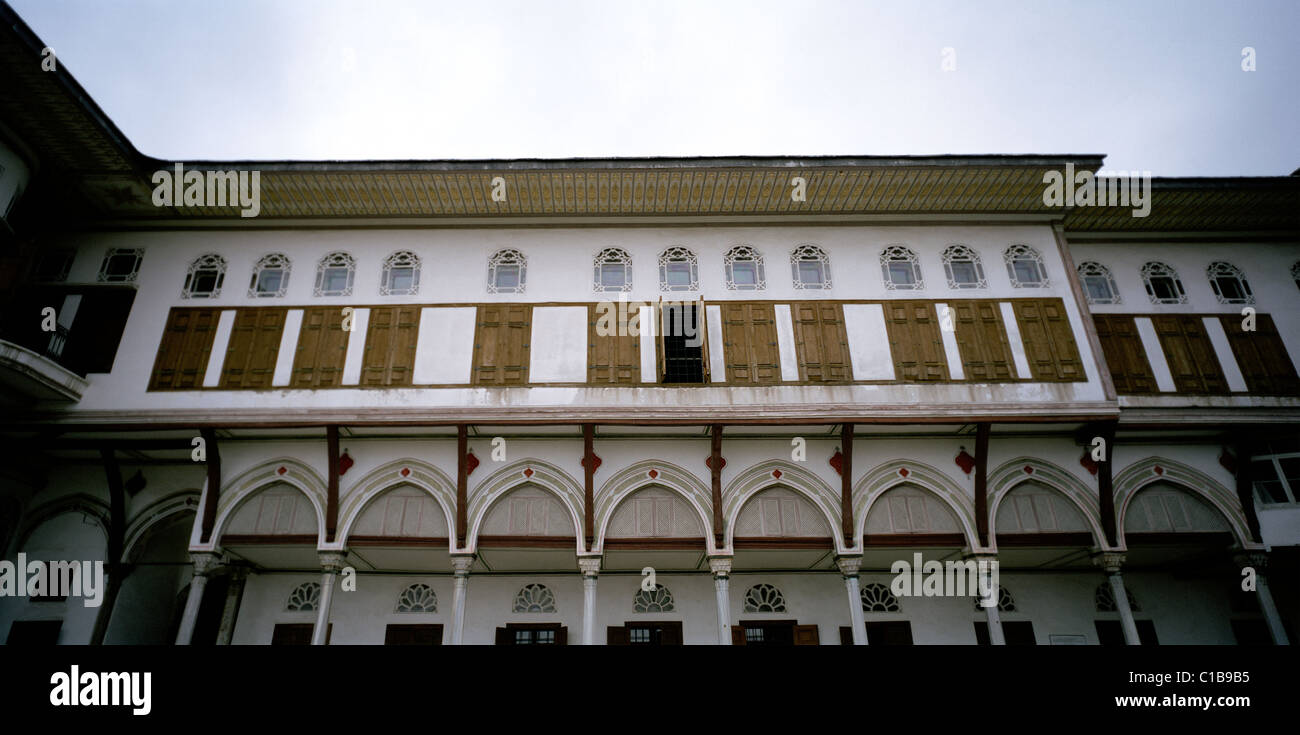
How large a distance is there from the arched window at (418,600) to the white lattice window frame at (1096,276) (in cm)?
1296

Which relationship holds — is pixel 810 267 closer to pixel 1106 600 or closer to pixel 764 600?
pixel 764 600

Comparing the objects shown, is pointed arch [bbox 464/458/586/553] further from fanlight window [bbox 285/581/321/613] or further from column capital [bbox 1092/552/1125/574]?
column capital [bbox 1092/552/1125/574]

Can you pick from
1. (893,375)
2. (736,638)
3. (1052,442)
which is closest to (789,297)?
(893,375)

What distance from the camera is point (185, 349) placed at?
11.3 m

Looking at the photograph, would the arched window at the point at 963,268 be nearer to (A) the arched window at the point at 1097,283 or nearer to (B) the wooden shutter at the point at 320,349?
(A) the arched window at the point at 1097,283

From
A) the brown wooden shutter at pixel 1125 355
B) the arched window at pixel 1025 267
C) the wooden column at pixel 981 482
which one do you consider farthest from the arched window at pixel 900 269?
the brown wooden shutter at pixel 1125 355

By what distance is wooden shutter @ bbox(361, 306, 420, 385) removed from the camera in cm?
1099

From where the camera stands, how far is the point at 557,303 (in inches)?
456

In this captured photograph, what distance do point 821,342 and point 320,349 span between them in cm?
821

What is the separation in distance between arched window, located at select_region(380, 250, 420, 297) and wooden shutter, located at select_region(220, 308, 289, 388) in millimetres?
1699

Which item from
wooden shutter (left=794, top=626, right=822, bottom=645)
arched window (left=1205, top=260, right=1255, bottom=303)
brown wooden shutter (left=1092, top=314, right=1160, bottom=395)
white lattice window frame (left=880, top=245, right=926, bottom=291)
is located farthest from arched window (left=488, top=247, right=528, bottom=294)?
arched window (left=1205, top=260, right=1255, bottom=303)

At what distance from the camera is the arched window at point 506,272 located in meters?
11.8

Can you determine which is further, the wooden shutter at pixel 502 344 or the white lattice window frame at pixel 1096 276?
the white lattice window frame at pixel 1096 276

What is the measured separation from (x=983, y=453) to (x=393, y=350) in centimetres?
957
